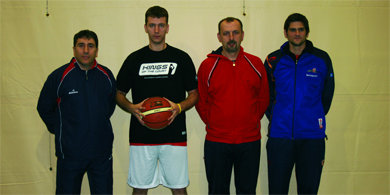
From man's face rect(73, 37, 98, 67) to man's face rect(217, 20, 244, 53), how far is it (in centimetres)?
105

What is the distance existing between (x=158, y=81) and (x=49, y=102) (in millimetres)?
862

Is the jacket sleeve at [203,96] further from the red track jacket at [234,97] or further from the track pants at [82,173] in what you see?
the track pants at [82,173]

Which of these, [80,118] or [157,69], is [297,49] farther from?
[80,118]

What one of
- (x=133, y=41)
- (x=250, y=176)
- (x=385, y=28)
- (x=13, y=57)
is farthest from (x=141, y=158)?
(x=385, y=28)

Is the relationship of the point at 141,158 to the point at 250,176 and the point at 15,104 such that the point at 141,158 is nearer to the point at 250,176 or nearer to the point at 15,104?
the point at 250,176

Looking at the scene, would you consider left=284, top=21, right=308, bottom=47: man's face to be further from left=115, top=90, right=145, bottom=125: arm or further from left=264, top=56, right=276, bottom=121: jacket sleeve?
left=115, top=90, right=145, bottom=125: arm

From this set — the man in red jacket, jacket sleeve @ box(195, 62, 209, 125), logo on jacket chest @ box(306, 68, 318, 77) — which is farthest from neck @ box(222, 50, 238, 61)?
logo on jacket chest @ box(306, 68, 318, 77)

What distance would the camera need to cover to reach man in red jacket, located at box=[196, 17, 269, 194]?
91.1 inches

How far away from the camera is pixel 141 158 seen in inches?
91.5

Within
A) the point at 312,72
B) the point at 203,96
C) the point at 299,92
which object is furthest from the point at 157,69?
the point at 312,72

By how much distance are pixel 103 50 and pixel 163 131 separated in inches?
46.4

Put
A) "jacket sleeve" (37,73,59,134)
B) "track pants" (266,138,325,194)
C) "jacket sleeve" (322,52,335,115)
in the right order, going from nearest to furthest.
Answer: "jacket sleeve" (37,73,59,134) → "track pants" (266,138,325,194) → "jacket sleeve" (322,52,335,115)

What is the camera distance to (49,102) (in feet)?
7.46

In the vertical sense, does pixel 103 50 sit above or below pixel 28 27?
below
